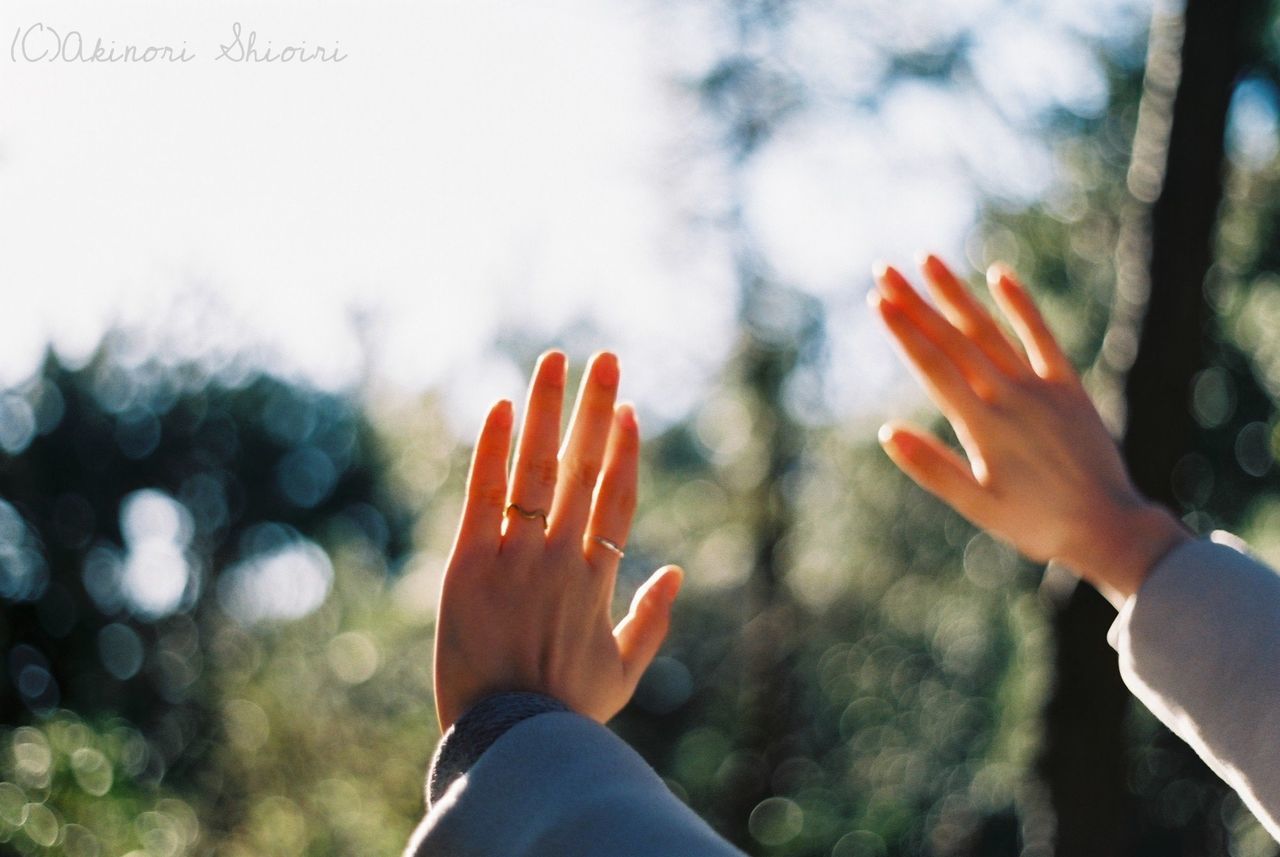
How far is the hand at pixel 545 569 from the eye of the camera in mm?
895

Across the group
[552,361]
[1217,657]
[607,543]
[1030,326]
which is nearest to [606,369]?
[552,361]

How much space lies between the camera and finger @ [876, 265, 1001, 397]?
3.67ft

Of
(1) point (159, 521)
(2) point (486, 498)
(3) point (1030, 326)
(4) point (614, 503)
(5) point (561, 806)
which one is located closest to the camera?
(5) point (561, 806)

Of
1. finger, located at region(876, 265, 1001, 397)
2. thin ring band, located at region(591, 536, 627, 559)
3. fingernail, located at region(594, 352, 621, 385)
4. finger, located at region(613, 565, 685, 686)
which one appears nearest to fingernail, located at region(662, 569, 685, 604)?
finger, located at region(613, 565, 685, 686)

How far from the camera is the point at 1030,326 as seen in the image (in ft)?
3.80

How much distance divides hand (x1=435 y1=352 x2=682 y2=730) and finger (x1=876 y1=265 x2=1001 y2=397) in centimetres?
31

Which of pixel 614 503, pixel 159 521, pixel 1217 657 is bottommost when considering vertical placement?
pixel 159 521

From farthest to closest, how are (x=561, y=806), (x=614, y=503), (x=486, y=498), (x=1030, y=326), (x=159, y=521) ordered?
(x=159, y=521), (x=1030, y=326), (x=614, y=503), (x=486, y=498), (x=561, y=806)

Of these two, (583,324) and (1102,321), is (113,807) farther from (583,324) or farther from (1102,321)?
(1102,321)

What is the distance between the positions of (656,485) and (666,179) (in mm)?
3535

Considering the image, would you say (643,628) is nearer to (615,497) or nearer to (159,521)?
(615,497)

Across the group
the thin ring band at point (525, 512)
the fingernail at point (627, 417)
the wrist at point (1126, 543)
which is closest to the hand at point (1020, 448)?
the wrist at point (1126, 543)

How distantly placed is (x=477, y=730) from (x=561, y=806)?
4.6 inches

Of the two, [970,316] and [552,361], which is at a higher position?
[552,361]
